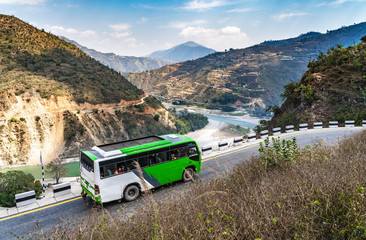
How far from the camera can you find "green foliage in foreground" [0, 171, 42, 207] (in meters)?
11.0

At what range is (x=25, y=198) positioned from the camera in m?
11.1

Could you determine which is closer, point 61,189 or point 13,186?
point 13,186

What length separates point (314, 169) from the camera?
25.2 ft

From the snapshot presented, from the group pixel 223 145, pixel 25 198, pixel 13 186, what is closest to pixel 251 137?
pixel 223 145

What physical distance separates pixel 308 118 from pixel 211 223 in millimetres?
28275

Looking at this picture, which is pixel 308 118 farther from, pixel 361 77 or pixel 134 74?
pixel 134 74

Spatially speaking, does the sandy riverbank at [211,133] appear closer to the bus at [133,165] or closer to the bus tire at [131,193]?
the bus at [133,165]

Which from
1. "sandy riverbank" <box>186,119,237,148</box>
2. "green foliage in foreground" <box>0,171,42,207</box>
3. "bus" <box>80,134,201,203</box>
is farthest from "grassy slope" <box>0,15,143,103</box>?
"bus" <box>80,134,201,203</box>

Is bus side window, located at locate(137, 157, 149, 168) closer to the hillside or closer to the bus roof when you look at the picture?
the bus roof

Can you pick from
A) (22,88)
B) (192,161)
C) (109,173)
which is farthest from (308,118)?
(22,88)

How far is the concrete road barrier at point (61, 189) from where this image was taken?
11984 millimetres

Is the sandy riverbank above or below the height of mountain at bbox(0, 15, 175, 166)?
below

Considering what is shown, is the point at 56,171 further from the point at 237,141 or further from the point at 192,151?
the point at 237,141

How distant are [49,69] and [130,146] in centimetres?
5624
